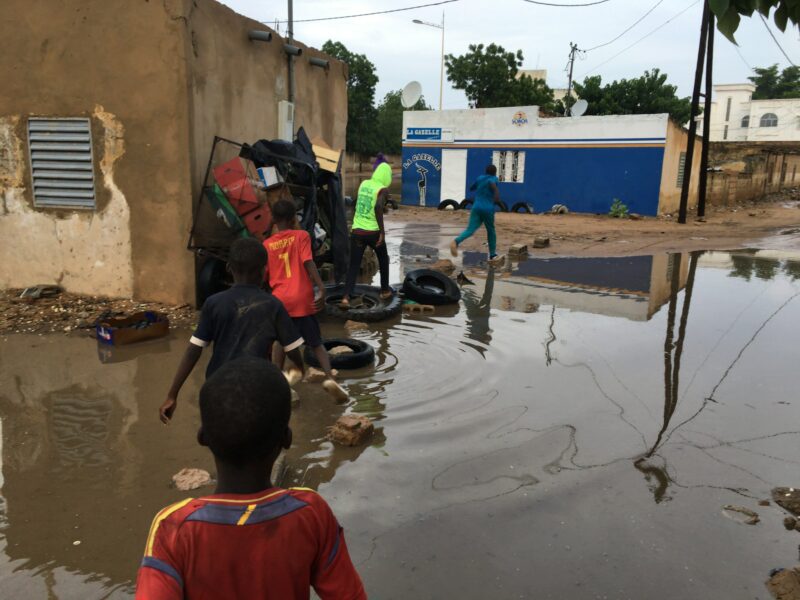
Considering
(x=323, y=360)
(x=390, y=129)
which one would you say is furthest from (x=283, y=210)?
(x=390, y=129)

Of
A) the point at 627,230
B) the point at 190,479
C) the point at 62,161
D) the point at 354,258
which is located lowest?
the point at 190,479

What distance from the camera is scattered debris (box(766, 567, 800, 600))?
108 inches

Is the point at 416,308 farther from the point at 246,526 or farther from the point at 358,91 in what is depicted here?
the point at 358,91

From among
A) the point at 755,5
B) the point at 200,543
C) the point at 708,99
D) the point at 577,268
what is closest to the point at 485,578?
the point at 200,543

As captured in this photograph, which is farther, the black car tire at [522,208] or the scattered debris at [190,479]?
the black car tire at [522,208]

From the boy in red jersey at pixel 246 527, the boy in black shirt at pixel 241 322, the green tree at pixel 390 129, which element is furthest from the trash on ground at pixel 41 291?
the green tree at pixel 390 129

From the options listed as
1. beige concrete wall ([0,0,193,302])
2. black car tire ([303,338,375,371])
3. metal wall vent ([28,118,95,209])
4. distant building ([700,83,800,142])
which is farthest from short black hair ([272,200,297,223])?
distant building ([700,83,800,142])

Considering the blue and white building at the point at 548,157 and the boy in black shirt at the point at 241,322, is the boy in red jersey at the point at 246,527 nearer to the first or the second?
the boy in black shirt at the point at 241,322

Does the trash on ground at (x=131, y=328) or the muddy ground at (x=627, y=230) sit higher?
the muddy ground at (x=627, y=230)

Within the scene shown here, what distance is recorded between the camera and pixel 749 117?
64.4 meters

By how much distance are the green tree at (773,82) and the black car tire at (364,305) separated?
78.3m

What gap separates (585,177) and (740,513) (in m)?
23.3

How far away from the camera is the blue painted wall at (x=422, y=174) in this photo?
94.0 feet

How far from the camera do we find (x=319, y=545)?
1.50 meters
